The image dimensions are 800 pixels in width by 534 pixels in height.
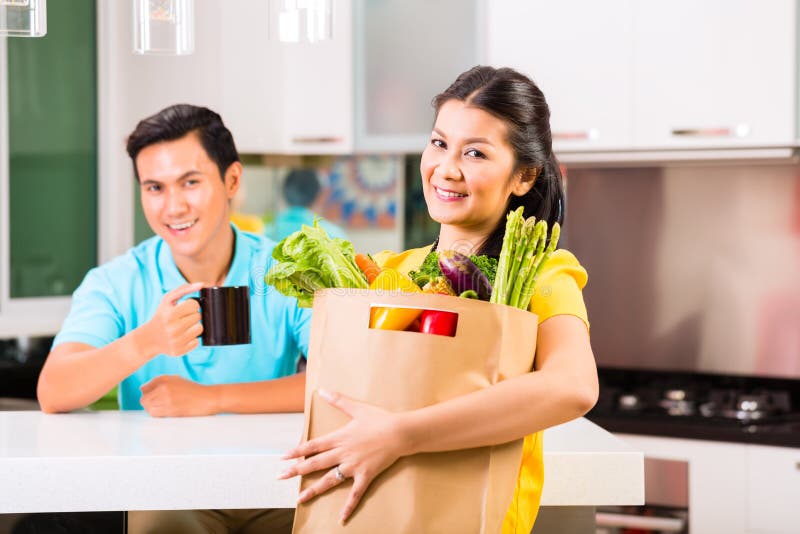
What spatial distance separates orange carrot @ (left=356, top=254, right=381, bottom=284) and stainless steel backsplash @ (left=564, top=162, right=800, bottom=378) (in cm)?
225

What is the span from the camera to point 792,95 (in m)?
2.66

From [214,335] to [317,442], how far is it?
64 centimetres

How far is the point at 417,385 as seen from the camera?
89cm

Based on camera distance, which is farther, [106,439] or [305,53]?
[305,53]

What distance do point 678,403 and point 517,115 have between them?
2.03 meters

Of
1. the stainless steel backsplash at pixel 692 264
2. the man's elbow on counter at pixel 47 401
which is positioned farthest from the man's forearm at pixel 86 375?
the stainless steel backsplash at pixel 692 264

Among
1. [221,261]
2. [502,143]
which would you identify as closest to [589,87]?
[221,261]

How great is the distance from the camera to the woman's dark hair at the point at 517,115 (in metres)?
1.06

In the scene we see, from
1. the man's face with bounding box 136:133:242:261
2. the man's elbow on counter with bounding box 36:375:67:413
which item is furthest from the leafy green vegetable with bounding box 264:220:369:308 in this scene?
the man's face with bounding box 136:133:242:261

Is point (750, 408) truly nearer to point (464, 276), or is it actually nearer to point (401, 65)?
point (401, 65)

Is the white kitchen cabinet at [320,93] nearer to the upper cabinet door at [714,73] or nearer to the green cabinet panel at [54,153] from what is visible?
the green cabinet panel at [54,153]

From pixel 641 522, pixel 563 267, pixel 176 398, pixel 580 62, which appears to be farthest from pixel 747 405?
pixel 563 267

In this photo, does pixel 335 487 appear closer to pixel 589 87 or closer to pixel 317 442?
pixel 317 442

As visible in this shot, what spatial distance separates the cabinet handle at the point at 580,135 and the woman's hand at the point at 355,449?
83.1 inches
